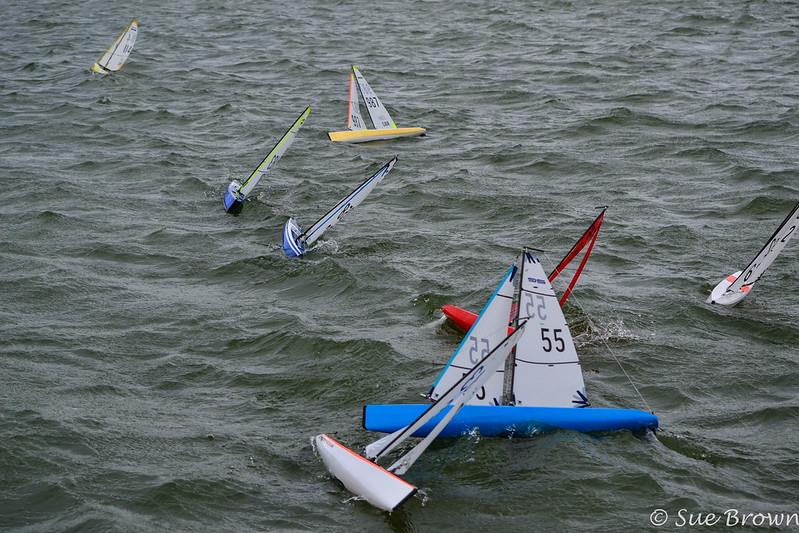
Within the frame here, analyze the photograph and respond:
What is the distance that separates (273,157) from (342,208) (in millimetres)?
3037

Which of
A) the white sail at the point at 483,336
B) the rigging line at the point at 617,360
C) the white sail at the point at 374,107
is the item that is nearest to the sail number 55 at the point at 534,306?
the white sail at the point at 483,336

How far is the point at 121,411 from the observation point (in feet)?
38.3

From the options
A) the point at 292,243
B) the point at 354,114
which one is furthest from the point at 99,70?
the point at 292,243

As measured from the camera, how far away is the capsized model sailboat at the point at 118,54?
102ft

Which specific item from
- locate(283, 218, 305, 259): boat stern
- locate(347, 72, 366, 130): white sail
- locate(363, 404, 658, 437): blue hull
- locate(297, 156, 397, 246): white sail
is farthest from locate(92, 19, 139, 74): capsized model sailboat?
locate(363, 404, 658, 437): blue hull

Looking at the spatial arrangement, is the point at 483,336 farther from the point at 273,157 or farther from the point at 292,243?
the point at 273,157

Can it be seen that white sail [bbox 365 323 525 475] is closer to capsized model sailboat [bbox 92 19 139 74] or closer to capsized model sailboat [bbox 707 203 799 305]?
capsized model sailboat [bbox 707 203 799 305]

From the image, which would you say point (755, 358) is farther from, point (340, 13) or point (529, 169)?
point (340, 13)

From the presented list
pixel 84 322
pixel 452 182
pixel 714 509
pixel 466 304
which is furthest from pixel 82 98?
pixel 714 509

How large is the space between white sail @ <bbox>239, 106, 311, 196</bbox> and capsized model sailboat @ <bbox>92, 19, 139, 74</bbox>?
14380 millimetres

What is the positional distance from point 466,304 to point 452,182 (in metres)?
6.40

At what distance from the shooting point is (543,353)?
35.4ft

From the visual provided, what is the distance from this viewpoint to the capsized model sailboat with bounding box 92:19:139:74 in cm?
3102

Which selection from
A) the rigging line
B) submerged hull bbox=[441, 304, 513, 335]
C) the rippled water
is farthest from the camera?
submerged hull bbox=[441, 304, 513, 335]
